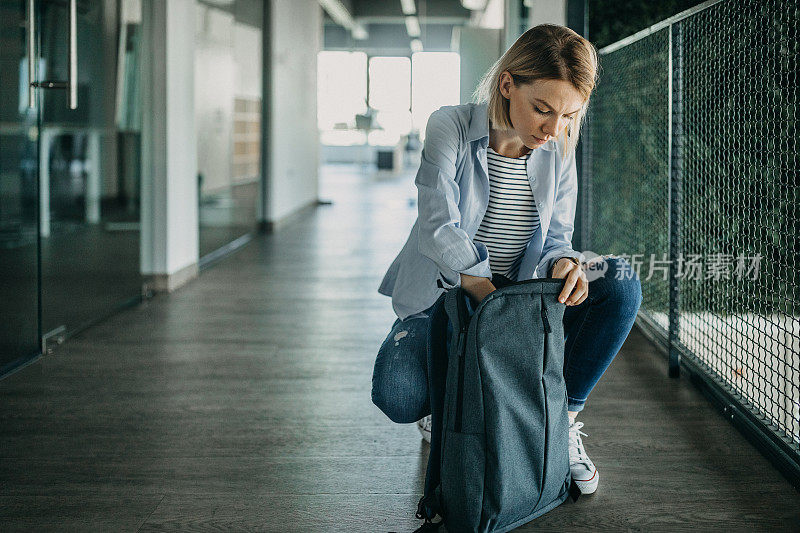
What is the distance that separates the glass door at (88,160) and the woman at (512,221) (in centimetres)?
158

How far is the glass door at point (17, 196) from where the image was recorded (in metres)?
2.89

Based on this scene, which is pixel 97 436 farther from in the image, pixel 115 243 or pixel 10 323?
pixel 115 243

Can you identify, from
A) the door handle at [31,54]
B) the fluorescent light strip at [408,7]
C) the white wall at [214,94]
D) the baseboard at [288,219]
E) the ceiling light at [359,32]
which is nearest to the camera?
the door handle at [31,54]

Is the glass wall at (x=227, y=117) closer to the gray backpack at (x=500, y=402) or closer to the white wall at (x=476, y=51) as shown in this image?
the white wall at (x=476, y=51)

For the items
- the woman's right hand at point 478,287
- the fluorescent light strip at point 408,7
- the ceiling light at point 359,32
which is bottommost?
the woman's right hand at point 478,287

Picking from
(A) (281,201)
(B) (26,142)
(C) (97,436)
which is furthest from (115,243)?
(A) (281,201)

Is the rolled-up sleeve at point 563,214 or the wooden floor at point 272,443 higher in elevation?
the rolled-up sleeve at point 563,214

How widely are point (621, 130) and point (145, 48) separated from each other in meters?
2.37

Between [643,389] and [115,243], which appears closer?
[643,389]

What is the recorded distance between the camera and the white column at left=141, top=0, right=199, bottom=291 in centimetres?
438

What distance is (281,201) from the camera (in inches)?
308

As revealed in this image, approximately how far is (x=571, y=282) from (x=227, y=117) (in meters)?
4.61

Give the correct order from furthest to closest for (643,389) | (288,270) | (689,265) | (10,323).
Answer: (288,270), (689,265), (10,323), (643,389)

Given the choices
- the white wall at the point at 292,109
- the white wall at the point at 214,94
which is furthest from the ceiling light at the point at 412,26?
the white wall at the point at 214,94
